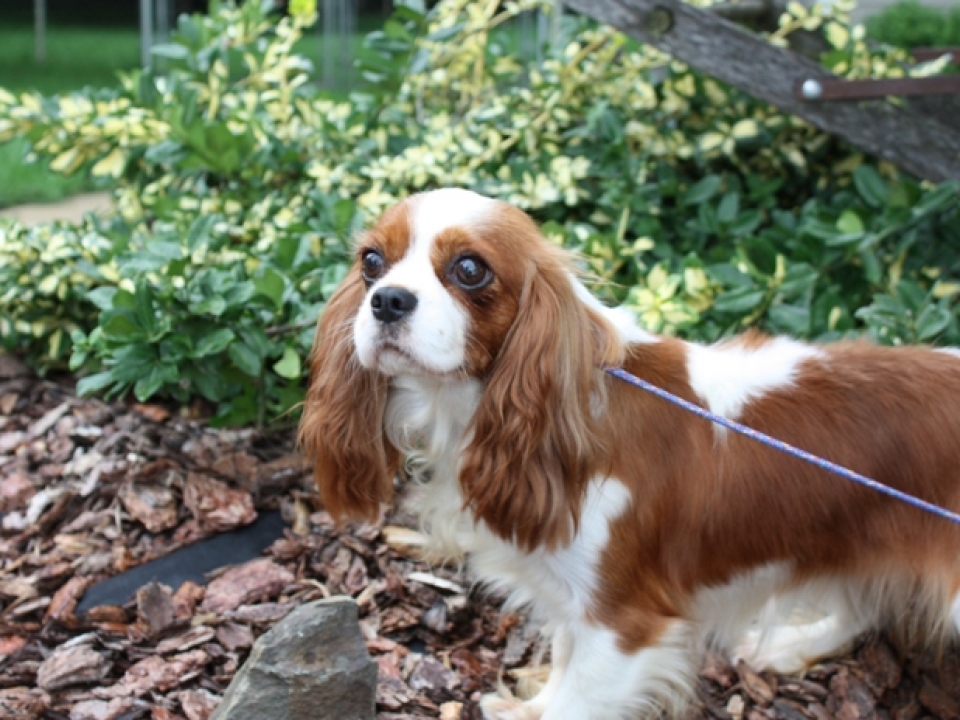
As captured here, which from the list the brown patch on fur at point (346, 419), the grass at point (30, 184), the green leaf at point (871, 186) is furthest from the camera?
the grass at point (30, 184)

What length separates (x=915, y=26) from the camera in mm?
13797

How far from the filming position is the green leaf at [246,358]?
337 cm

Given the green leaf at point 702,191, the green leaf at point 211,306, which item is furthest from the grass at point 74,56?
the green leaf at point 211,306

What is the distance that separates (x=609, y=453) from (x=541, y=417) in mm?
205

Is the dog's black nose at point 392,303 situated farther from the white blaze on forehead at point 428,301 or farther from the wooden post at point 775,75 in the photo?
the wooden post at point 775,75

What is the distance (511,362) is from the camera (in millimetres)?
2186

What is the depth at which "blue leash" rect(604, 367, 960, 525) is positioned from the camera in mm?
2311

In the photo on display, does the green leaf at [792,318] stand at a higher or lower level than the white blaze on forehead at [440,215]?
lower

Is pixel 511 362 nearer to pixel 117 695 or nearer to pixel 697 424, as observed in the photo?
pixel 697 424

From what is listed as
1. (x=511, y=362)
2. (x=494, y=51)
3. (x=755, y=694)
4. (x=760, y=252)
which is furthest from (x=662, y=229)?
(x=511, y=362)

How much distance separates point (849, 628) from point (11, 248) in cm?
301

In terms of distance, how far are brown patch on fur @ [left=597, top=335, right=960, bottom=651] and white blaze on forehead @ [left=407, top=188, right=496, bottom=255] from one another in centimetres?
49

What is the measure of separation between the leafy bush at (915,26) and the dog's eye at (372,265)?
1261cm

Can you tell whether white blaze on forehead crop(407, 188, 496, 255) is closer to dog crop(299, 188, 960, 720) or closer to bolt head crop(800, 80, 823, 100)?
dog crop(299, 188, 960, 720)
